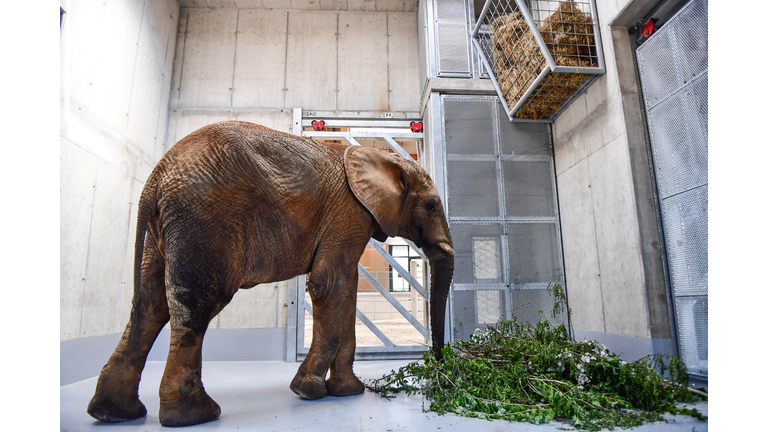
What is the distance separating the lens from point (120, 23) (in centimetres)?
551

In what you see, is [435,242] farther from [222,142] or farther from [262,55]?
[262,55]

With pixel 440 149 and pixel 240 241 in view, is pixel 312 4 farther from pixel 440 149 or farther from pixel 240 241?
pixel 240 241

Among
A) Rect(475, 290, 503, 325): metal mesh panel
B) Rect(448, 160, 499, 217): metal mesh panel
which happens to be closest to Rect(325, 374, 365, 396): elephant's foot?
Rect(475, 290, 503, 325): metal mesh panel

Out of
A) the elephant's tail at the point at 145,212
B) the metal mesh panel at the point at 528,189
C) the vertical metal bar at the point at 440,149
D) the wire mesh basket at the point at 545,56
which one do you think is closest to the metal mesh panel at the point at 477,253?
the vertical metal bar at the point at 440,149

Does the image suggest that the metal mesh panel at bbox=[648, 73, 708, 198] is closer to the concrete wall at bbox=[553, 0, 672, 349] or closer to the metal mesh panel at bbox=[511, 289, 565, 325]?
the concrete wall at bbox=[553, 0, 672, 349]

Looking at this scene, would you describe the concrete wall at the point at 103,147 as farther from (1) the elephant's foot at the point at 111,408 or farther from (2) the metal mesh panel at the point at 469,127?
(2) the metal mesh panel at the point at 469,127

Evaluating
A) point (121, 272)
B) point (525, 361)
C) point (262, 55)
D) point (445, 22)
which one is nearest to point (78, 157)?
point (121, 272)

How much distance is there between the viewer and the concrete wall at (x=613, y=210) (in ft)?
13.1

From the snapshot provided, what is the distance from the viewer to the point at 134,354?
8.81ft

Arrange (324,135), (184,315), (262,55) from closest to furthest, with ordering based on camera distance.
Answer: (184,315) → (324,135) → (262,55)

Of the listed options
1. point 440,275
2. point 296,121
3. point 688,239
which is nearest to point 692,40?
point 688,239

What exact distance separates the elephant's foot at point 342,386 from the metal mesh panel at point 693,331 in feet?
7.57

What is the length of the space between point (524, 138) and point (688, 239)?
3919 mm
